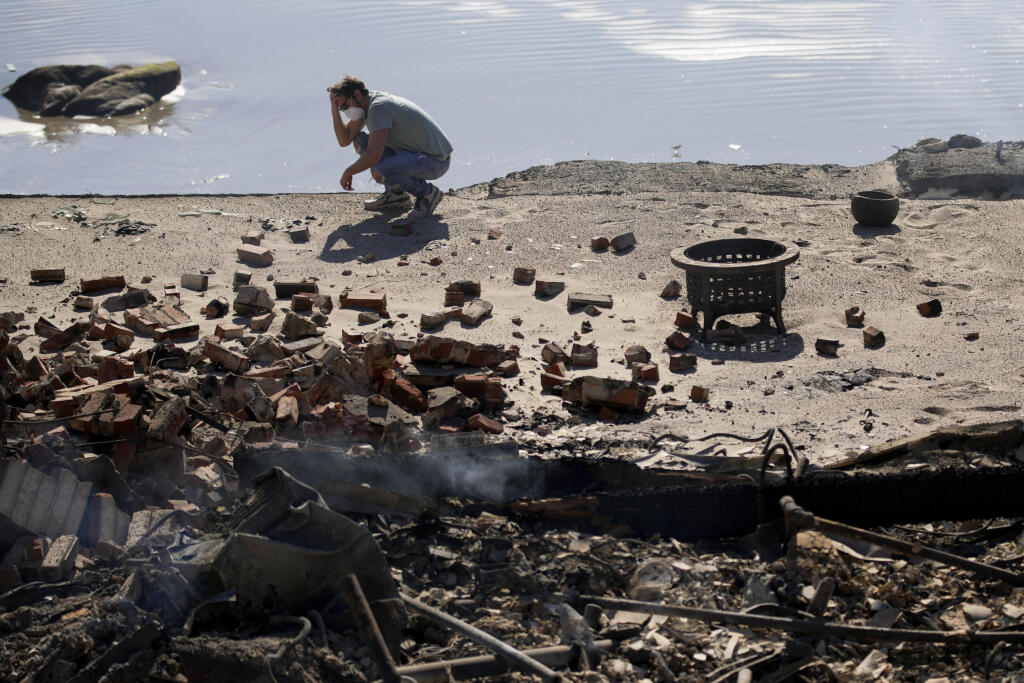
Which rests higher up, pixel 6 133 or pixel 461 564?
pixel 6 133

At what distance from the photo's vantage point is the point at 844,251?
8.53 m

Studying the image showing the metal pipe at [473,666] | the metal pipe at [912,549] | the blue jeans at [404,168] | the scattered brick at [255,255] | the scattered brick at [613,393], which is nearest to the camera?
the metal pipe at [473,666]

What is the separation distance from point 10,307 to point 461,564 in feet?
17.1

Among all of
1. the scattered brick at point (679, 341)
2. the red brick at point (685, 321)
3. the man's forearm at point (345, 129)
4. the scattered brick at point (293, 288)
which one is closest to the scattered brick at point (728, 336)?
the red brick at point (685, 321)

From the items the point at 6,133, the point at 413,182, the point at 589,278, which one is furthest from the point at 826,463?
the point at 6,133

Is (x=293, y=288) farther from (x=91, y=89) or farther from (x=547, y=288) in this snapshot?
(x=91, y=89)

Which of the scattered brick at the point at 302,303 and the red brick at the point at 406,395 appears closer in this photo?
the red brick at the point at 406,395

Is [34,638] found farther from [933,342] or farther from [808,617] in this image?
[933,342]

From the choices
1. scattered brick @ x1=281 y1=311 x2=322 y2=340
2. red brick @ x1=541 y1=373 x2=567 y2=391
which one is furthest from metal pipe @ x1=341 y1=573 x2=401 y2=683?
scattered brick @ x1=281 y1=311 x2=322 y2=340

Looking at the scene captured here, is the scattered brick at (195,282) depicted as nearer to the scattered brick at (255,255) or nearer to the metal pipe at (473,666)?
the scattered brick at (255,255)

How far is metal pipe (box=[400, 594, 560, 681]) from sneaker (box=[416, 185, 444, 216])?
657cm

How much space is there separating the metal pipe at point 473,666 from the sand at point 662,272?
205cm

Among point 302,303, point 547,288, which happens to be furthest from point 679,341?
point 302,303

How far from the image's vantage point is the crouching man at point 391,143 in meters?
9.43
